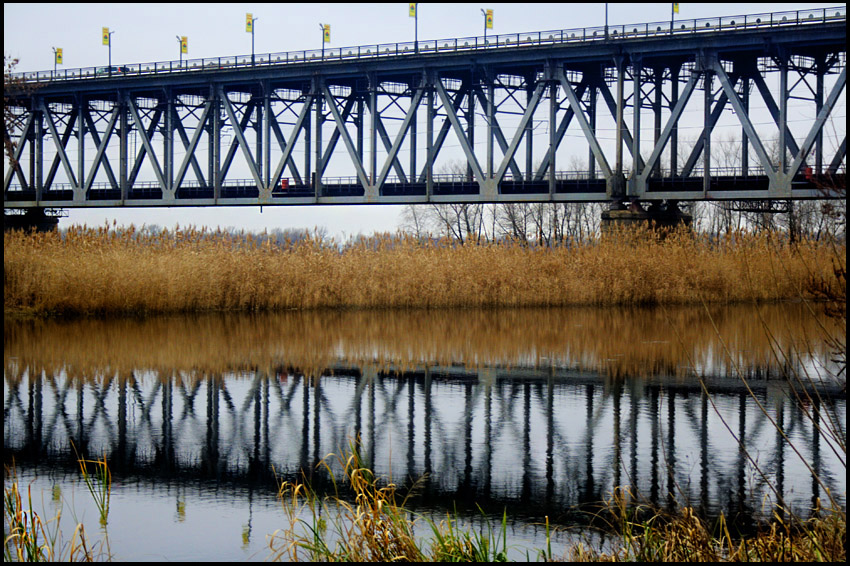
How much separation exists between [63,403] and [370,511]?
7.59 m

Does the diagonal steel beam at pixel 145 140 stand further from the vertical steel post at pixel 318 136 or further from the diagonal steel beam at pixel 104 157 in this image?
the vertical steel post at pixel 318 136

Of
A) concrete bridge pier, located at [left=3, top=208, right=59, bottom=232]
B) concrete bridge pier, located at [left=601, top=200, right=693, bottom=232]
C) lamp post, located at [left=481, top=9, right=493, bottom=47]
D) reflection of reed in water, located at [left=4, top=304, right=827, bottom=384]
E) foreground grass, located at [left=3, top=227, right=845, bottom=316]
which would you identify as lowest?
reflection of reed in water, located at [left=4, top=304, right=827, bottom=384]

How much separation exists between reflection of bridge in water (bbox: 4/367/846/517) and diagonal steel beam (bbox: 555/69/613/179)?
3205 cm

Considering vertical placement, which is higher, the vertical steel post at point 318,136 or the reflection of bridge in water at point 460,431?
the vertical steel post at point 318,136

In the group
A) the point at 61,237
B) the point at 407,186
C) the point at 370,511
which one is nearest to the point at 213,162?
the point at 407,186

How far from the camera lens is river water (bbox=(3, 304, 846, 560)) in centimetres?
788

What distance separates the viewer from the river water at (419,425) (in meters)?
7.88

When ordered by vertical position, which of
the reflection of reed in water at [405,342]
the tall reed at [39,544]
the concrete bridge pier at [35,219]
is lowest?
the tall reed at [39,544]

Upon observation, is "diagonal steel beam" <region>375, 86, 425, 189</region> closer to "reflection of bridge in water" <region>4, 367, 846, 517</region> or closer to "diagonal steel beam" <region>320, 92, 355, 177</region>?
"diagonal steel beam" <region>320, 92, 355, 177</region>

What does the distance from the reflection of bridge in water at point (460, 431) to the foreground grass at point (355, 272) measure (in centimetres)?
1184

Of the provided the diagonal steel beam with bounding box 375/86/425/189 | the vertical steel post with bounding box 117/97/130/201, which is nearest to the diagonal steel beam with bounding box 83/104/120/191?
the vertical steel post with bounding box 117/97/130/201

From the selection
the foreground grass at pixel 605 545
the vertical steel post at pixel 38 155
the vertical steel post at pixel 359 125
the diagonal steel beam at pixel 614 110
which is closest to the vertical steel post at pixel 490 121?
the diagonal steel beam at pixel 614 110

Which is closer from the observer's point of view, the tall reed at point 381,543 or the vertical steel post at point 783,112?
the tall reed at point 381,543

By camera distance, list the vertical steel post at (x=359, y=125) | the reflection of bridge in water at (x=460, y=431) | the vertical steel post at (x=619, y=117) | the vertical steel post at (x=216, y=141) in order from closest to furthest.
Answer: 1. the reflection of bridge in water at (x=460, y=431)
2. the vertical steel post at (x=619, y=117)
3. the vertical steel post at (x=359, y=125)
4. the vertical steel post at (x=216, y=141)
